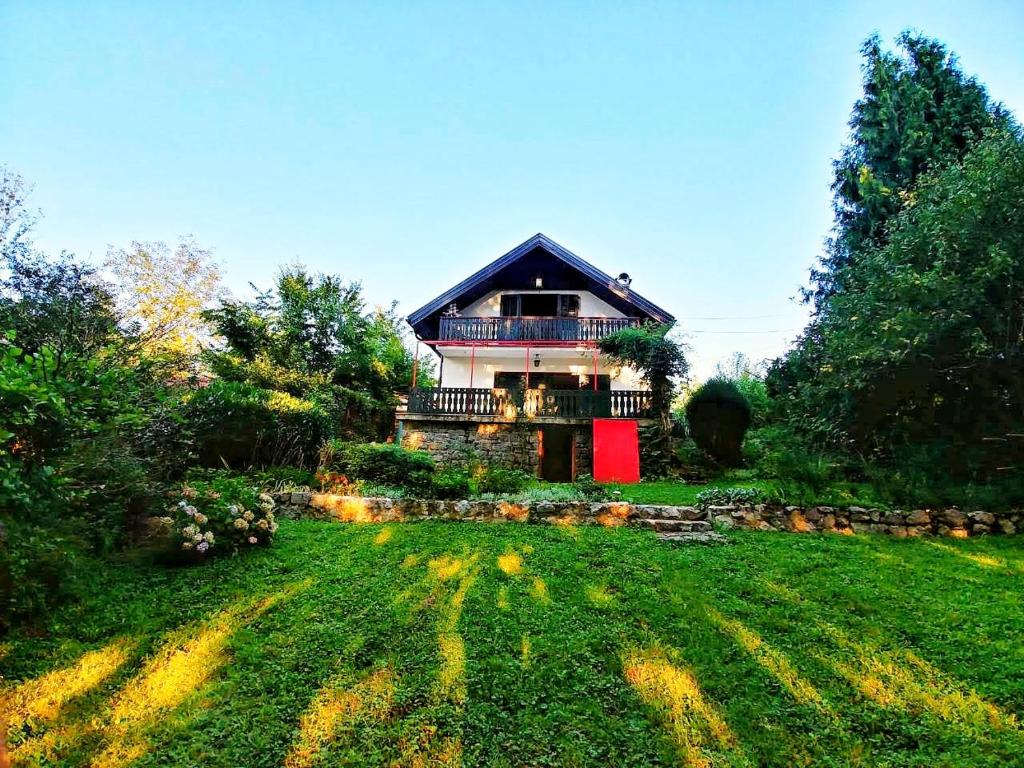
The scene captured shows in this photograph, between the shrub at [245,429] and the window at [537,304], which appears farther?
the window at [537,304]

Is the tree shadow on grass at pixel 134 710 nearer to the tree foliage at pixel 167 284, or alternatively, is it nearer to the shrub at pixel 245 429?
the shrub at pixel 245 429

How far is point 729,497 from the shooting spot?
7.42 meters

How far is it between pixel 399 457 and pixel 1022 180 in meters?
10.6

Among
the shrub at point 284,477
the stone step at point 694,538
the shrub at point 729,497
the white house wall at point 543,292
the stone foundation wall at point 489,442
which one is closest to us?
the stone step at point 694,538

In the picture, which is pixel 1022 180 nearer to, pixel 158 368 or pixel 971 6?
pixel 971 6

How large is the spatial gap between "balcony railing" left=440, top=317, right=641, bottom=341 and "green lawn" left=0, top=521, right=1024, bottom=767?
1120 centimetres

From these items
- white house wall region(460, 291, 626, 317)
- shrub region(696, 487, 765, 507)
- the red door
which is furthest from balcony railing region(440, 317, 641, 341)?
shrub region(696, 487, 765, 507)

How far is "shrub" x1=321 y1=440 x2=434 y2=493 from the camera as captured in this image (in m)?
8.27

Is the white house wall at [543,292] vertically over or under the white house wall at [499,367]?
over

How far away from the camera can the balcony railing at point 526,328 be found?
51.8ft

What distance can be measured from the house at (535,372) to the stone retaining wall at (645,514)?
4869 mm

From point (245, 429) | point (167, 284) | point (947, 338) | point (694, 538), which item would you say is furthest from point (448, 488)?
point (167, 284)

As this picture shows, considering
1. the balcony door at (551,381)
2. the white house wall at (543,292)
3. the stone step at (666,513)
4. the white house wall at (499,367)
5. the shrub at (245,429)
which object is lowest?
the stone step at (666,513)

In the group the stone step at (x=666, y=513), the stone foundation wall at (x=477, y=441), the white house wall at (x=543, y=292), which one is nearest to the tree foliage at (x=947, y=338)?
the stone step at (x=666, y=513)
